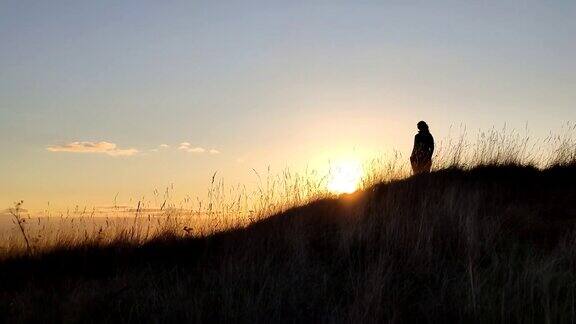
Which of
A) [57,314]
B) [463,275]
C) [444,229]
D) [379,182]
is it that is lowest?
[57,314]

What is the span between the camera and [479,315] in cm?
446

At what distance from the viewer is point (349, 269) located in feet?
19.1

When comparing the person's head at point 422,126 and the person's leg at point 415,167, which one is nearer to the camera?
the person's leg at point 415,167

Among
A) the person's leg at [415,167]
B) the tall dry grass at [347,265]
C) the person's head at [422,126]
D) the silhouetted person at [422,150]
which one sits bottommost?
the tall dry grass at [347,265]

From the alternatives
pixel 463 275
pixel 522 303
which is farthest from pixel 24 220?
pixel 522 303

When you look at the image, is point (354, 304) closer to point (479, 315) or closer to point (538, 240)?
point (479, 315)

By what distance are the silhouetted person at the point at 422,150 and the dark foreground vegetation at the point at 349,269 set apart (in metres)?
2.27

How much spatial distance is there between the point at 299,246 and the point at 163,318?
2.28 metres

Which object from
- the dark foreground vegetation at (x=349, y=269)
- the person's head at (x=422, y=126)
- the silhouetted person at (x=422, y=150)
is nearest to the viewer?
the dark foreground vegetation at (x=349, y=269)

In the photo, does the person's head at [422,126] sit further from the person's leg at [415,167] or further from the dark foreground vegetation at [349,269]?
the dark foreground vegetation at [349,269]

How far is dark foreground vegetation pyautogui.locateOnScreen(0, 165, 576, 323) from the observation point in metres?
4.78

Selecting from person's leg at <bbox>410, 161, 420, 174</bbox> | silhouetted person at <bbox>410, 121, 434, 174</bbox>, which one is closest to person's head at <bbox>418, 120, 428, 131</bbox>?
silhouetted person at <bbox>410, 121, 434, 174</bbox>

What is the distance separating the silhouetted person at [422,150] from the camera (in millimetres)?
11922

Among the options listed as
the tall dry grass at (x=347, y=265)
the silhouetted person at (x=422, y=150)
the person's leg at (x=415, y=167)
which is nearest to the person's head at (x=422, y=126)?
the silhouetted person at (x=422, y=150)
